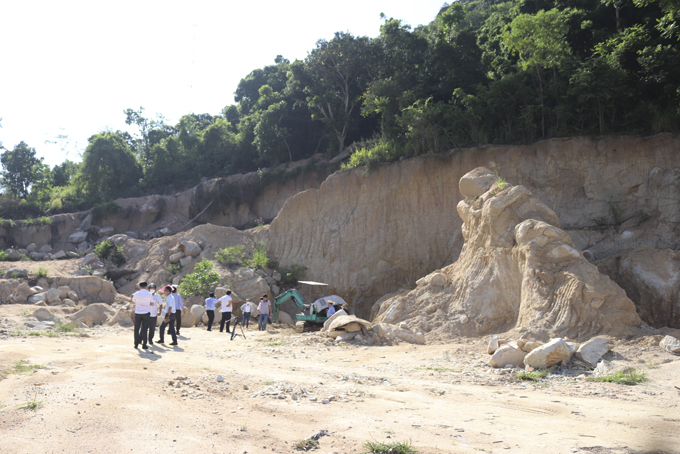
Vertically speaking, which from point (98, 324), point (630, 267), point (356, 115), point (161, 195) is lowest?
point (98, 324)

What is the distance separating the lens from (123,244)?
25.6 meters

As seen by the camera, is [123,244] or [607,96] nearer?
[607,96]

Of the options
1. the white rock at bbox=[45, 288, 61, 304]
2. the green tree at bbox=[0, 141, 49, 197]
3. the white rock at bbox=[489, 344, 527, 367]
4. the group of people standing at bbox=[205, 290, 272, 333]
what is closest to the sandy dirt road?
the white rock at bbox=[489, 344, 527, 367]

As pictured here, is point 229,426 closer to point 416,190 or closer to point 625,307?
point 625,307

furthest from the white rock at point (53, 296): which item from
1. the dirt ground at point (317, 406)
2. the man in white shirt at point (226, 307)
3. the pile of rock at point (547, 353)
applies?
the pile of rock at point (547, 353)

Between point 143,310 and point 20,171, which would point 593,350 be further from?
point 20,171

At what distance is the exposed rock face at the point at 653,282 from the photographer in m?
10.8

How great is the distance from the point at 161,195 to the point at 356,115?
648 inches

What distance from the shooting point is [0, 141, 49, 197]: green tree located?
35688 mm

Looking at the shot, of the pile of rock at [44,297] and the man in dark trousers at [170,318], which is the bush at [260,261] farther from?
the man in dark trousers at [170,318]

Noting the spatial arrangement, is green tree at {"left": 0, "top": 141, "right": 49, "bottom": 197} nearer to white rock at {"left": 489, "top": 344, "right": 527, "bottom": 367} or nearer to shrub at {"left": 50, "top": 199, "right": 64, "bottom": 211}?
shrub at {"left": 50, "top": 199, "right": 64, "bottom": 211}

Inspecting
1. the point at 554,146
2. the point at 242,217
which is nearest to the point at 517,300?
the point at 554,146

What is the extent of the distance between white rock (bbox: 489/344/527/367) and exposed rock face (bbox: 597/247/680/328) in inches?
217

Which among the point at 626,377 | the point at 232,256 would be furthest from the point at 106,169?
the point at 626,377
